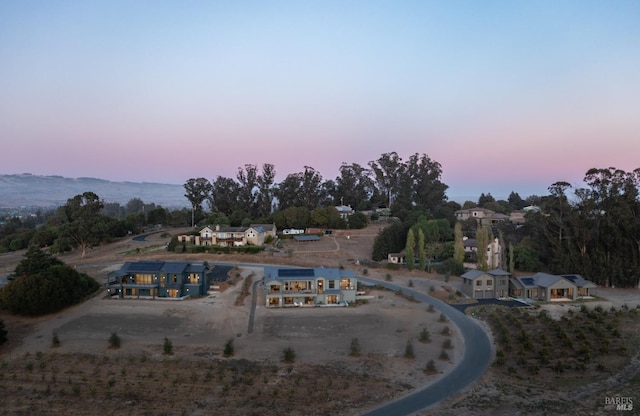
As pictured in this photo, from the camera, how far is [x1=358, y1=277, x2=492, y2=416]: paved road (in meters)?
18.8

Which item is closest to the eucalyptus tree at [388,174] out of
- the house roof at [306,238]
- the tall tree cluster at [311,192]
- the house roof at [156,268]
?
the tall tree cluster at [311,192]

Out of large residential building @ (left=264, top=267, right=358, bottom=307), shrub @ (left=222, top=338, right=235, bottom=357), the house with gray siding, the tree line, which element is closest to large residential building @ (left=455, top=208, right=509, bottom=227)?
the tree line

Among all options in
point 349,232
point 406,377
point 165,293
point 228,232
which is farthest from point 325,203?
point 406,377

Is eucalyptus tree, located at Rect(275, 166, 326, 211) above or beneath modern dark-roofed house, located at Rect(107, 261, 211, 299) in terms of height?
above

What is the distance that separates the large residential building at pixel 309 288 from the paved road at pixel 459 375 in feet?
29.9

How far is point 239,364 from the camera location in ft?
77.8

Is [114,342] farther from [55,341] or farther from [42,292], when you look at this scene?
[42,292]

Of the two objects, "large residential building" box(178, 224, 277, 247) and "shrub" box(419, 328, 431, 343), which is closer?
"shrub" box(419, 328, 431, 343)

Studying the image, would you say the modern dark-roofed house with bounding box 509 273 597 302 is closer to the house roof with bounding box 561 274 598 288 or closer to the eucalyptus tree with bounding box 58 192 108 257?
the house roof with bounding box 561 274 598 288

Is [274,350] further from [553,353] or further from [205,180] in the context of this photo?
[205,180]

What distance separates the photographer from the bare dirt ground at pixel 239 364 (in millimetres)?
19234

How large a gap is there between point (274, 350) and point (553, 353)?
17620mm

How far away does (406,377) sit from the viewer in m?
22.2

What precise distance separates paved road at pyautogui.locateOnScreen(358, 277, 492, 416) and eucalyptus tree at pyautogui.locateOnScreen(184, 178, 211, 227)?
60.9m
